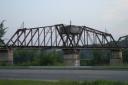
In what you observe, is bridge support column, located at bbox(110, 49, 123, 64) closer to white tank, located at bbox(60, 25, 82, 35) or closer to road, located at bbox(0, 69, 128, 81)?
white tank, located at bbox(60, 25, 82, 35)

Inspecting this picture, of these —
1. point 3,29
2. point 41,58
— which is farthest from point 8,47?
point 41,58

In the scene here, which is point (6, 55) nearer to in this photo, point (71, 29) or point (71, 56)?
point (71, 56)

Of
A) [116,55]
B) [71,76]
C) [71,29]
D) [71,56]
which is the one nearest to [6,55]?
[71,56]

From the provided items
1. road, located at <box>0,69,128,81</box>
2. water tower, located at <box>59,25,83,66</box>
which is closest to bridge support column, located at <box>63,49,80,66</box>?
water tower, located at <box>59,25,83,66</box>

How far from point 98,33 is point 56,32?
17.5 metres

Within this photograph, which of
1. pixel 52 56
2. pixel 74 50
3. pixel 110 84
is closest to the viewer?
pixel 110 84

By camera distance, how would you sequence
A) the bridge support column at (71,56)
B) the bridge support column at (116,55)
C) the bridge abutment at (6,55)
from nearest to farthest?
the bridge abutment at (6,55) < the bridge support column at (71,56) < the bridge support column at (116,55)

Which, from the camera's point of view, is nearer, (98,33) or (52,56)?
(52,56)

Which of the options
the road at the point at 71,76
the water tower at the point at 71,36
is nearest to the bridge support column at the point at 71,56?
the water tower at the point at 71,36

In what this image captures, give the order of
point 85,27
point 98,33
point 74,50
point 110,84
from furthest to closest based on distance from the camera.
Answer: point 98,33, point 85,27, point 74,50, point 110,84

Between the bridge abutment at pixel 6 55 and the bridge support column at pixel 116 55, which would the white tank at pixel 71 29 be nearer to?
the bridge support column at pixel 116 55

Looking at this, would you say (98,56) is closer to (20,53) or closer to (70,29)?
(70,29)

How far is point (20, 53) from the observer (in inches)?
3536

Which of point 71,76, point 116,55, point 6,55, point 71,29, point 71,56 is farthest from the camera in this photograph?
point 116,55
